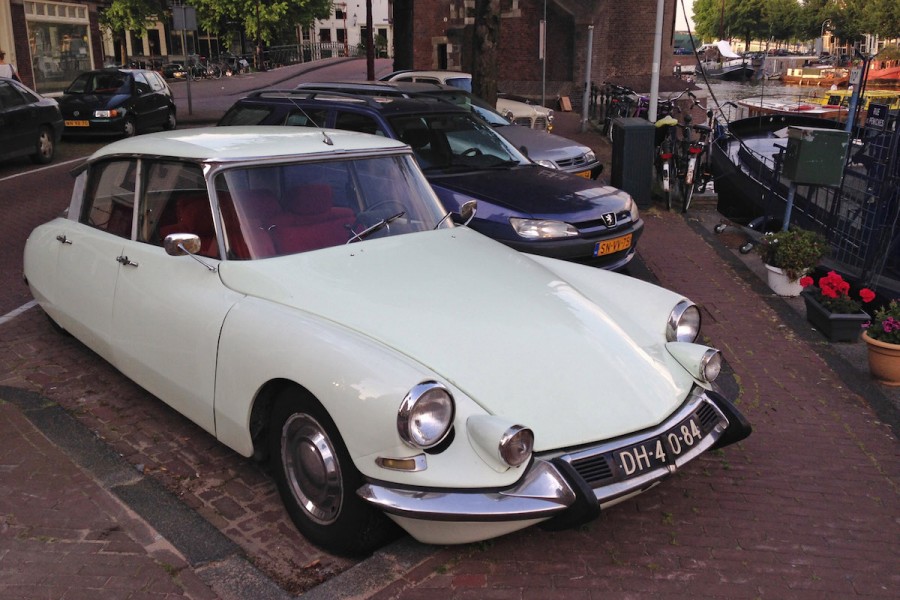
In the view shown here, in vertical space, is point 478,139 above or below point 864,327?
above

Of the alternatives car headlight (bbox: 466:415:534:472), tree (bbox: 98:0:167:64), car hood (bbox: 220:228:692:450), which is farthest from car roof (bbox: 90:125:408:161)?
tree (bbox: 98:0:167:64)

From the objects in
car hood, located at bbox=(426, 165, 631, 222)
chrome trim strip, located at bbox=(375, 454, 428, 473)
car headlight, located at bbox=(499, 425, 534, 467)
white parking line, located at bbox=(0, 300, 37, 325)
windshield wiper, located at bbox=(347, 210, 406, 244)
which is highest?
windshield wiper, located at bbox=(347, 210, 406, 244)

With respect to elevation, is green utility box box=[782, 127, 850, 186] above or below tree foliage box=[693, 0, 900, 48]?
below

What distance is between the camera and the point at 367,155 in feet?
15.3

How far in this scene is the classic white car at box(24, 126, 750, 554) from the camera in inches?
123

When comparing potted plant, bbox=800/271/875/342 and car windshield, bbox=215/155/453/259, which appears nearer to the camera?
car windshield, bbox=215/155/453/259

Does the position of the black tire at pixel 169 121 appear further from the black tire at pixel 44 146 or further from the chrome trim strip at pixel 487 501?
the chrome trim strip at pixel 487 501

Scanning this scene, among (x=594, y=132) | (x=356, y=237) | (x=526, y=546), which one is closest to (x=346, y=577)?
(x=526, y=546)

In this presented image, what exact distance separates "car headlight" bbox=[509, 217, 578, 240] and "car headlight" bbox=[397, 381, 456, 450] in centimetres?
416

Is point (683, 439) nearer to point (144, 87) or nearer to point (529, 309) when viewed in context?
point (529, 309)

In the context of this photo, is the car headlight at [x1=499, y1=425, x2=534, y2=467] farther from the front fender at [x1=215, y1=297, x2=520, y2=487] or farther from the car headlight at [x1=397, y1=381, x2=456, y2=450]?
the car headlight at [x1=397, y1=381, x2=456, y2=450]

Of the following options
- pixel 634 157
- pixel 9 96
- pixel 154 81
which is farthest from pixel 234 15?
pixel 634 157

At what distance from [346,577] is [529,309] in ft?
4.83

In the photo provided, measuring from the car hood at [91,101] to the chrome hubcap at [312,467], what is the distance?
53.0 feet
